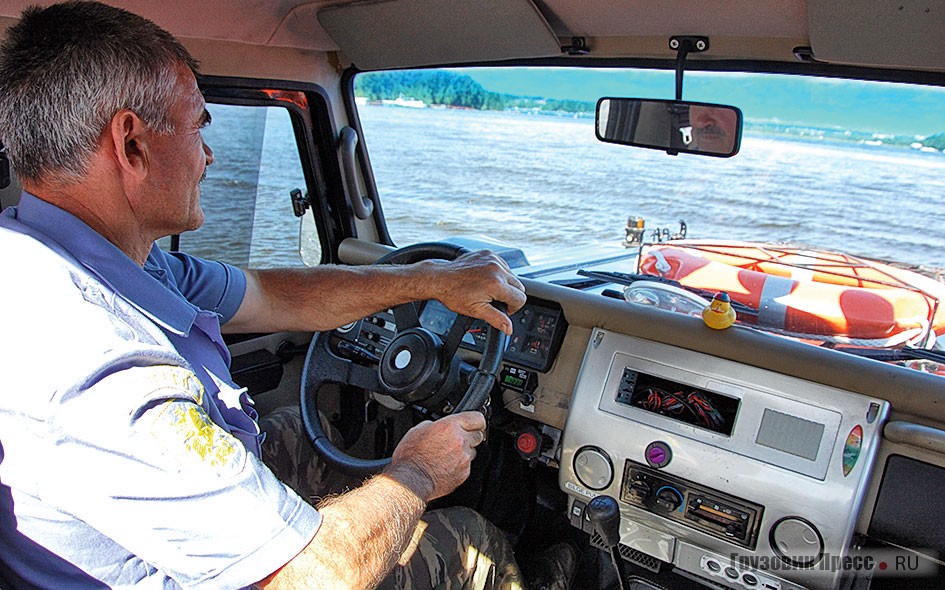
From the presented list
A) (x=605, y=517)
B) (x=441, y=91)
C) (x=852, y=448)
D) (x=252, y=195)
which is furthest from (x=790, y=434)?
(x=252, y=195)

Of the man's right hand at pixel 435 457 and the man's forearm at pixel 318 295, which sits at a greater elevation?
the man's forearm at pixel 318 295

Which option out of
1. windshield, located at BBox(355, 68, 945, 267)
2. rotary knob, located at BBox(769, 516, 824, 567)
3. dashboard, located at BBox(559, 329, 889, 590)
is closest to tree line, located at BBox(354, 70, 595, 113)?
windshield, located at BBox(355, 68, 945, 267)

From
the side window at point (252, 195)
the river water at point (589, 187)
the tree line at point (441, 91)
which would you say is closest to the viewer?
the side window at point (252, 195)

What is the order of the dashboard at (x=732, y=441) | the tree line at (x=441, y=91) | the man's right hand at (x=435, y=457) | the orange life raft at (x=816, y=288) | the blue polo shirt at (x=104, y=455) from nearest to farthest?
the blue polo shirt at (x=104, y=455) < the man's right hand at (x=435, y=457) < the dashboard at (x=732, y=441) < the orange life raft at (x=816, y=288) < the tree line at (x=441, y=91)

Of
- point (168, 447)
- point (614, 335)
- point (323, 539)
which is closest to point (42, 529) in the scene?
point (168, 447)

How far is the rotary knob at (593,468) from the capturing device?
233 cm

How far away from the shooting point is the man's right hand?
5.26ft

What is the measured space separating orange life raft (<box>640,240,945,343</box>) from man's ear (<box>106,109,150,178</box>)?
5.92ft

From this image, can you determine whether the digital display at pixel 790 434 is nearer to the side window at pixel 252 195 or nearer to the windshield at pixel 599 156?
the windshield at pixel 599 156

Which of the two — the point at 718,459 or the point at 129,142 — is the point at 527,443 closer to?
the point at 718,459

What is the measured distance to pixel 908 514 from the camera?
192 centimetres

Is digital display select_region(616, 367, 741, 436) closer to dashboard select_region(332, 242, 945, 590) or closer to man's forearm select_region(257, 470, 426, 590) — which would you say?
dashboard select_region(332, 242, 945, 590)

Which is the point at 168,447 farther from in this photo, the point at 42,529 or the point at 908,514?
the point at 908,514

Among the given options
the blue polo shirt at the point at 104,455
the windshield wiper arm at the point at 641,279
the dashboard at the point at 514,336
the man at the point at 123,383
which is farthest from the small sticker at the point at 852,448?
the blue polo shirt at the point at 104,455
